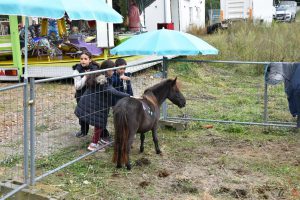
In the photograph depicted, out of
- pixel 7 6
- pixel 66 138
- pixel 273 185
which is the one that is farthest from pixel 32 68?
pixel 273 185

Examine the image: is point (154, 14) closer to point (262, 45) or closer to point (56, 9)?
point (262, 45)

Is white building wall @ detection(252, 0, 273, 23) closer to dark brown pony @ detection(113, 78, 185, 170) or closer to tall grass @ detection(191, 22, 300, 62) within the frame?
tall grass @ detection(191, 22, 300, 62)

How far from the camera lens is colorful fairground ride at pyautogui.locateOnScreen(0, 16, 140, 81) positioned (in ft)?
33.5

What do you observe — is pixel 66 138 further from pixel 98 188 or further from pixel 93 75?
pixel 98 188

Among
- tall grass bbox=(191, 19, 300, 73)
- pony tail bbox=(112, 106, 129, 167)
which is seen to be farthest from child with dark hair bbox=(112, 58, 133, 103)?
tall grass bbox=(191, 19, 300, 73)

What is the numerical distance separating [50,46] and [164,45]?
19.0 ft

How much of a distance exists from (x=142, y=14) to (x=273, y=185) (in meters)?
11.8

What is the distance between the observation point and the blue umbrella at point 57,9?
13.0 feet

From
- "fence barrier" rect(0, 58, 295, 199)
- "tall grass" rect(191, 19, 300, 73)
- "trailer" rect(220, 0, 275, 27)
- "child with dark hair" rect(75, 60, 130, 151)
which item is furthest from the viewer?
"trailer" rect(220, 0, 275, 27)

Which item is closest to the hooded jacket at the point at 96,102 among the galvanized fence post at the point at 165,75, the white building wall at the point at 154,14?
the galvanized fence post at the point at 165,75

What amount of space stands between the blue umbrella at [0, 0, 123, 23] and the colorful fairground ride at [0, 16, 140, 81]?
5093 mm

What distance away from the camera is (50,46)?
1113cm

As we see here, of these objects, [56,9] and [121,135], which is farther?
[121,135]

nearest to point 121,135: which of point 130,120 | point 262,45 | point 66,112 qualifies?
point 130,120
